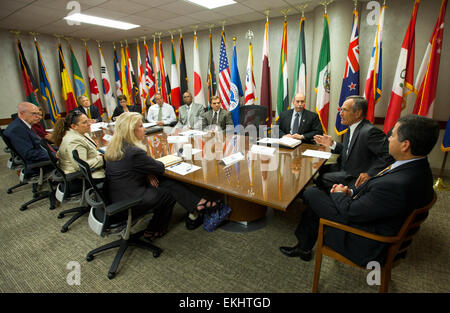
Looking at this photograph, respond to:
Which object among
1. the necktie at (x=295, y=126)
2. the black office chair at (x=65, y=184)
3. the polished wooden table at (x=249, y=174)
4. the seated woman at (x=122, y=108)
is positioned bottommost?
the black office chair at (x=65, y=184)

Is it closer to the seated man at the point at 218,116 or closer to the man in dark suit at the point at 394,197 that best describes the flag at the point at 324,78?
the seated man at the point at 218,116

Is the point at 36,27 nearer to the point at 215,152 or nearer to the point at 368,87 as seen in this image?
A: the point at 215,152

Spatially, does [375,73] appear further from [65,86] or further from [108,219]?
[65,86]

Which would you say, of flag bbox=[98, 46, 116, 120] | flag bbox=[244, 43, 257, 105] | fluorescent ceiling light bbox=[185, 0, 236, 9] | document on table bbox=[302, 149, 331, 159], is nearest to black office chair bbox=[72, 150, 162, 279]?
document on table bbox=[302, 149, 331, 159]

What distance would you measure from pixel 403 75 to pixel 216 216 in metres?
3.35

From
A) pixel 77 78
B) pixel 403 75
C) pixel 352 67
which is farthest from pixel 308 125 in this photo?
pixel 77 78

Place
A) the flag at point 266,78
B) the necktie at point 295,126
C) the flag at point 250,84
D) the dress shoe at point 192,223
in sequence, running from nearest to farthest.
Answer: the dress shoe at point 192,223
the necktie at point 295,126
the flag at point 266,78
the flag at point 250,84

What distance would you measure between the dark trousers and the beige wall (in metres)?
2.84

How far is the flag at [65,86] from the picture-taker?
542 cm

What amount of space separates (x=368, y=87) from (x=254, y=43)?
2.46 m

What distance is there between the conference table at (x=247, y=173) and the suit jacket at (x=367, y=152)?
28 cm

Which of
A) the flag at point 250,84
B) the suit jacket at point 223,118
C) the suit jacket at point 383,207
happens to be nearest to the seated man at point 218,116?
the suit jacket at point 223,118

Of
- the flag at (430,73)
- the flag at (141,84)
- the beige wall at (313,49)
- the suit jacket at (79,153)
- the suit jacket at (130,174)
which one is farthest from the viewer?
the flag at (141,84)
